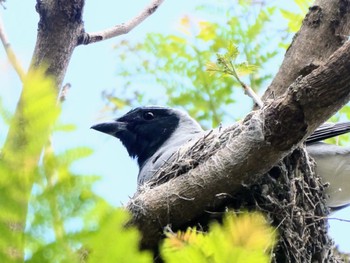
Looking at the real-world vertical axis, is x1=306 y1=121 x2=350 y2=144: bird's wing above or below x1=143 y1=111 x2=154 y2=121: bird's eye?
above

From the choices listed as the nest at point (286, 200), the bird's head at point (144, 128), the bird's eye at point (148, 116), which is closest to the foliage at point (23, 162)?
the nest at point (286, 200)

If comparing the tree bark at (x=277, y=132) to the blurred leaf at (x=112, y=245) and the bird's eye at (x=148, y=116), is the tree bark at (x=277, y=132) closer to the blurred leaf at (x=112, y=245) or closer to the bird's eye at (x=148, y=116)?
the bird's eye at (x=148, y=116)

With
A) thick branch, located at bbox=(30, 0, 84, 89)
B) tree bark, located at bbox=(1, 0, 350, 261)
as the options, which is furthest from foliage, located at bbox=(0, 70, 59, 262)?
thick branch, located at bbox=(30, 0, 84, 89)

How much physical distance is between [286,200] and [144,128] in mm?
1671

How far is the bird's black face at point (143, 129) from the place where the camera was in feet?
14.8

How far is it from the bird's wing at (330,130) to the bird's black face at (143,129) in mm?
1263

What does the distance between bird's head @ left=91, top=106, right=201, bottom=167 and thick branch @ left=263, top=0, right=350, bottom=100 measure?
1.14 m

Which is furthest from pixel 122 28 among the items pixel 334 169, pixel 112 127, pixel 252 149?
pixel 112 127

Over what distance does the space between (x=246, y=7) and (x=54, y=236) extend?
3.47 metres

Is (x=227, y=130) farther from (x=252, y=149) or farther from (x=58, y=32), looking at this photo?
(x=58, y=32)

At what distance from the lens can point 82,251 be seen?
0.94 m

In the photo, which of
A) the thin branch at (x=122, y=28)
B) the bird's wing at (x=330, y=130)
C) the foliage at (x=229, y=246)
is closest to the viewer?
the foliage at (x=229, y=246)

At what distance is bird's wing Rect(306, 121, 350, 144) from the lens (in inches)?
130

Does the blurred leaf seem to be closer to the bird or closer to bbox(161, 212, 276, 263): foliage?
bbox(161, 212, 276, 263): foliage
